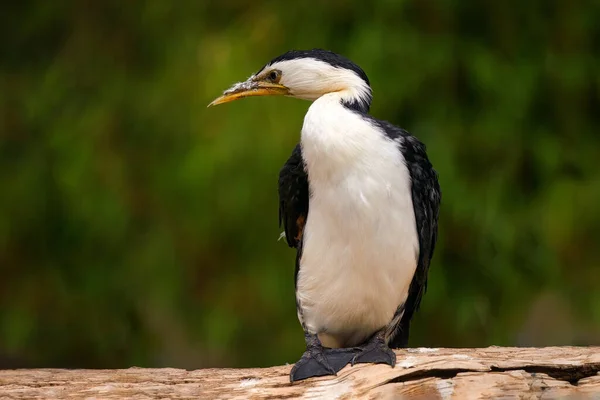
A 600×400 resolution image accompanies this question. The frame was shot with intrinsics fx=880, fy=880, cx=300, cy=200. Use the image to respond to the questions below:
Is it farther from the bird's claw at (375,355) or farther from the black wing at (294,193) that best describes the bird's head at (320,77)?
the bird's claw at (375,355)

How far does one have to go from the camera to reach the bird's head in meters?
3.40

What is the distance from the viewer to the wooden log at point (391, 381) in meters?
2.99

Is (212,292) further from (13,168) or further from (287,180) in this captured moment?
(287,180)

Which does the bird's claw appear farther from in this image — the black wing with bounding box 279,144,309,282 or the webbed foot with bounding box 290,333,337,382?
the black wing with bounding box 279,144,309,282

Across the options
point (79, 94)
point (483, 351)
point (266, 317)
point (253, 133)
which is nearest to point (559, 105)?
point (253, 133)

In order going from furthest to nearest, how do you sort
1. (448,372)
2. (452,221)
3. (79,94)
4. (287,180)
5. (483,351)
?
(79,94) → (452,221) → (287,180) → (483,351) → (448,372)

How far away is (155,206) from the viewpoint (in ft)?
17.6

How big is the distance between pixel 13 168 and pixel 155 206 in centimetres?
98

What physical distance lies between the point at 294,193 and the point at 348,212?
347 millimetres

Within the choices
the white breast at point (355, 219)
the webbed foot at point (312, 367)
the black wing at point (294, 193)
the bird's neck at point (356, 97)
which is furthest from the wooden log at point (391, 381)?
the bird's neck at point (356, 97)

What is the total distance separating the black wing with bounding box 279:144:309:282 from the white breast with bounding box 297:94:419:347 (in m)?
0.12

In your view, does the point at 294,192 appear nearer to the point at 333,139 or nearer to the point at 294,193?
the point at 294,193

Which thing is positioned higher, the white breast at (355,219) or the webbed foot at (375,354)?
the white breast at (355,219)

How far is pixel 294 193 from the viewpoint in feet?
11.4
